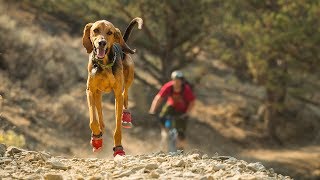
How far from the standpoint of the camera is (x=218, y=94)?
21562mm

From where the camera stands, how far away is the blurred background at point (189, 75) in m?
16.1

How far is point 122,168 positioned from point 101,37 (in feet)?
4.61

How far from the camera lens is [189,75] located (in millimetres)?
21203

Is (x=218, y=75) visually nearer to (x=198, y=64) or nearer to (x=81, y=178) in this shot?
(x=198, y=64)

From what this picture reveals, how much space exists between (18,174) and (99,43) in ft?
5.16

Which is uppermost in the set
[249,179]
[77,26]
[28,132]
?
[77,26]

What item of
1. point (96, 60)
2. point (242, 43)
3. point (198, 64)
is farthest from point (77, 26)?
point (96, 60)

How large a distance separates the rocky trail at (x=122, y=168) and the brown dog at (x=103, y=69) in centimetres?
43

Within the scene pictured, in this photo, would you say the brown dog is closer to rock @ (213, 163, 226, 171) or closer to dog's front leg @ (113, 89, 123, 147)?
dog's front leg @ (113, 89, 123, 147)

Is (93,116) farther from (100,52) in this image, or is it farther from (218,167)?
(218,167)

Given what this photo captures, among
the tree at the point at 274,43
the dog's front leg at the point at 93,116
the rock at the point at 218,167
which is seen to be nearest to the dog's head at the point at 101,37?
the dog's front leg at the point at 93,116

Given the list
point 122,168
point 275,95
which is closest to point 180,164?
point 122,168

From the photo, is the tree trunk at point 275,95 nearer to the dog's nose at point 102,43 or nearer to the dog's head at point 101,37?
the dog's head at point 101,37

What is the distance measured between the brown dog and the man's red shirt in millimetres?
4137
